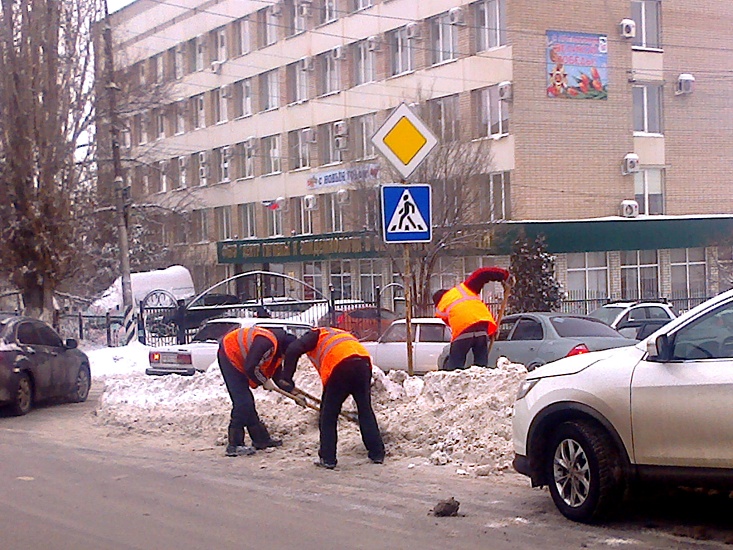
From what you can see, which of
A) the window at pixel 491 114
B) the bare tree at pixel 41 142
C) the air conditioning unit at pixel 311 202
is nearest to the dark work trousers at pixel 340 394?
the bare tree at pixel 41 142

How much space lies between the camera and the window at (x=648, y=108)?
40312 millimetres

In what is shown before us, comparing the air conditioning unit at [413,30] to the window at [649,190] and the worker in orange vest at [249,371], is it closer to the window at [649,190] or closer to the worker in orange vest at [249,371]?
the window at [649,190]

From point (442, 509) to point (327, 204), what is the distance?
4000 centimetres

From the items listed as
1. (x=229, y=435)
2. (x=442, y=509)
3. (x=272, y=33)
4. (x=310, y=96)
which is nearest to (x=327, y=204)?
(x=310, y=96)

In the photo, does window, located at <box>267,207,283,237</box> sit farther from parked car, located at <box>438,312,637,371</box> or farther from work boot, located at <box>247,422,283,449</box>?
work boot, located at <box>247,422,283,449</box>

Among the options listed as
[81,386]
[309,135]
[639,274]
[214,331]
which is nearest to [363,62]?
[309,135]

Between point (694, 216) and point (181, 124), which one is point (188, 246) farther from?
point (694, 216)

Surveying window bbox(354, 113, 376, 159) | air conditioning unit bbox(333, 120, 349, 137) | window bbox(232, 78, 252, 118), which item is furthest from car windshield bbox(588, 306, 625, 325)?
window bbox(232, 78, 252, 118)

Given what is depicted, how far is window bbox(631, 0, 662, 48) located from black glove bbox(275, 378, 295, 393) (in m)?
33.3

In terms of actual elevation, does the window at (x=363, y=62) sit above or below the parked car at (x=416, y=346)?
above

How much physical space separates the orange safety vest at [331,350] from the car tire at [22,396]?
250 inches

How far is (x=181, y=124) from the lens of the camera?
57.4 m

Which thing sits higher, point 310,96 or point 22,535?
point 310,96

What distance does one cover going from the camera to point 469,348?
1320cm
